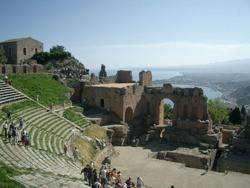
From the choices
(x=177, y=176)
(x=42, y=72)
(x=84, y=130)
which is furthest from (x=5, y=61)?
(x=177, y=176)

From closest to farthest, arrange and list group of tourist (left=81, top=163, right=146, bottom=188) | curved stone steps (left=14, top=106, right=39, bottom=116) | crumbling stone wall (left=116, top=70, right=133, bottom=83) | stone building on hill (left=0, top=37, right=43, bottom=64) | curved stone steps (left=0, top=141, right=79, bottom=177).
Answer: curved stone steps (left=0, top=141, right=79, bottom=177) → group of tourist (left=81, top=163, right=146, bottom=188) → curved stone steps (left=14, top=106, right=39, bottom=116) → crumbling stone wall (left=116, top=70, right=133, bottom=83) → stone building on hill (left=0, top=37, right=43, bottom=64)

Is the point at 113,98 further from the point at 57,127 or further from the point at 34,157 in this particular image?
the point at 34,157

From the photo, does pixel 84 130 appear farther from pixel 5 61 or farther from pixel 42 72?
pixel 5 61

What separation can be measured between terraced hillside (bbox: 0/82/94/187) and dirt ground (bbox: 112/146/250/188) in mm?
5090

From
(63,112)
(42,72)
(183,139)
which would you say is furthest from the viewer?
(42,72)

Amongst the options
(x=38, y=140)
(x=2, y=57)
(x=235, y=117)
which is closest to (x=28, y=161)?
(x=38, y=140)

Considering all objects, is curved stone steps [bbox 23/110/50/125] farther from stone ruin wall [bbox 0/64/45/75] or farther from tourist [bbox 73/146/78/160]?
stone ruin wall [bbox 0/64/45/75]

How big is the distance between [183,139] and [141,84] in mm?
10409

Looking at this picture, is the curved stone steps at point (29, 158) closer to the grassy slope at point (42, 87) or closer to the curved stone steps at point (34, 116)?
the curved stone steps at point (34, 116)

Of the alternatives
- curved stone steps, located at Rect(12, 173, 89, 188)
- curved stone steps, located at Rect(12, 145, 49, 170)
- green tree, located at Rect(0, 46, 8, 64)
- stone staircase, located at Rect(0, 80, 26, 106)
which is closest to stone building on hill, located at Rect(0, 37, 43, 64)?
green tree, located at Rect(0, 46, 8, 64)

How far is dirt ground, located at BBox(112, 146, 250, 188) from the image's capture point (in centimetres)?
2594

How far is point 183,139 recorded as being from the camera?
3653cm

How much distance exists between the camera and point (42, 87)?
37.4 metres

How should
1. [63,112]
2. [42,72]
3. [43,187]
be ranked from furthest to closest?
1. [42,72]
2. [63,112]
3. [43,187]
